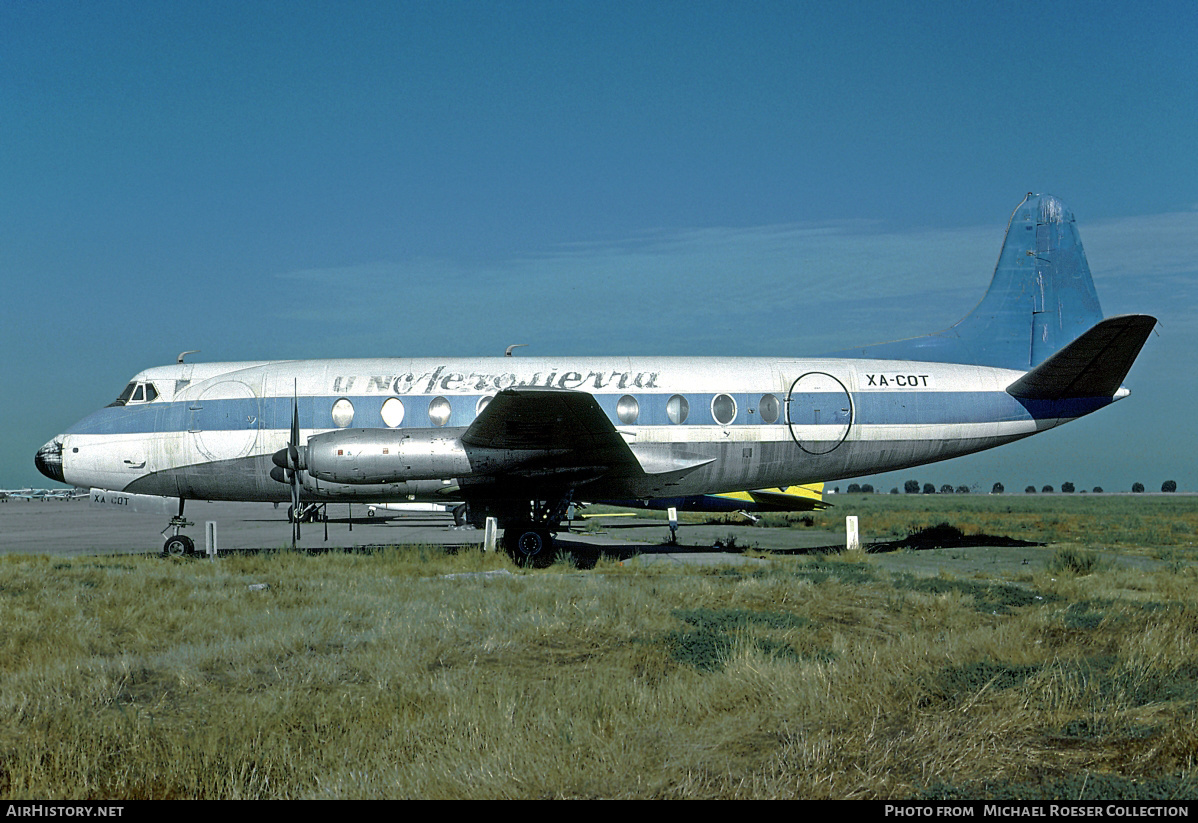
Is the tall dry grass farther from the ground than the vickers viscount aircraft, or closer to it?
closer to it

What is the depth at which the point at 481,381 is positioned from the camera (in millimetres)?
19172

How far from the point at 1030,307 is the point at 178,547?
20753 millimetres

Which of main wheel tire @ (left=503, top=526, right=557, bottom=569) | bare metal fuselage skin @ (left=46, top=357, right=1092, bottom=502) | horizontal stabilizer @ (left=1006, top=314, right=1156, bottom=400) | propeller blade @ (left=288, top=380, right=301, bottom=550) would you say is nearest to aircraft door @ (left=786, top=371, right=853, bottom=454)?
bare metal fuselage skin @ (left=46, top=357, right=1092, bottom=502)

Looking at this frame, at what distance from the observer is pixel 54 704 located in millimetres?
6961

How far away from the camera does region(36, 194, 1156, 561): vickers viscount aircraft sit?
1853cm

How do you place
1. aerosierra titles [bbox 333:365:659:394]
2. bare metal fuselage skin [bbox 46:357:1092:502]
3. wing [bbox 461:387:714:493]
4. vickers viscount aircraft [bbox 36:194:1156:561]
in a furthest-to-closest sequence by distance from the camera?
aerosierra titles [bbox 333:365:659:394], bare metal fuselage skin [bbox 46:357:1092:502], vickers viscount aircraft [bbox 36:194:1156:561], wing [bbox 461:387:714:493]

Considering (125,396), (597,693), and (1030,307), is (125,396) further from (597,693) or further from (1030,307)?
(1030,307)

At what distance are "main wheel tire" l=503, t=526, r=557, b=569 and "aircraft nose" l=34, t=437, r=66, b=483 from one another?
10.6m

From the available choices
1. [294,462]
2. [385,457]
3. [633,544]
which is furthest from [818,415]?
[294,462]

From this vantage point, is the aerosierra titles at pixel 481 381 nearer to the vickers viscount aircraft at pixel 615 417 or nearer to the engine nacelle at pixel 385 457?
the vickers viscount aircraft at pixel 615 417

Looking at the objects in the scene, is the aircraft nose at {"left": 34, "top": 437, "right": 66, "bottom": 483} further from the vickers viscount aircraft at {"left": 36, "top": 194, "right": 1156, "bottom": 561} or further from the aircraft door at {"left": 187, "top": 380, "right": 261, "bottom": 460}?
the aircraft door at {"left": 187, "top": 380, "right": 261, "bottom": 460}

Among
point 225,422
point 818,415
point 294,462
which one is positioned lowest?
point 294,462

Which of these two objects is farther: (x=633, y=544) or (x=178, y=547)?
(x=633, y=544)

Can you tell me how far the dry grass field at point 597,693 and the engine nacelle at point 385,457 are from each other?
3.97 metres
